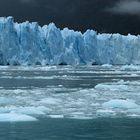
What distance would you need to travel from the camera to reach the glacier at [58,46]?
7825cm

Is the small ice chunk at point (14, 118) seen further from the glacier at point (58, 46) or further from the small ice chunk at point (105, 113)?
the glacier at point (58, 46)

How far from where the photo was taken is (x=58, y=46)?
277ft

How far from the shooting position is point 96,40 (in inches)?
3489

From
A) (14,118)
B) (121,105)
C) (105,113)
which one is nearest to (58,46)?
(121,105)

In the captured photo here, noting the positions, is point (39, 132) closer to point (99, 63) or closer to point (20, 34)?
point (20, 34)

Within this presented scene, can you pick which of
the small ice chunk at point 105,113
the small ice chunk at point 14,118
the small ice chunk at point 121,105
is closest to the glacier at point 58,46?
the small ice chunk at point 121,105

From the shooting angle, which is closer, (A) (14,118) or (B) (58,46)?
(A) (14,118)

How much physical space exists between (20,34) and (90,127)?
70.4m

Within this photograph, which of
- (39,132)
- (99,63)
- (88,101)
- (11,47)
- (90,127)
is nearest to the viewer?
(39,132)

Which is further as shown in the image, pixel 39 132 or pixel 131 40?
pixel 131 40

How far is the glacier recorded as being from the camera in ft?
257

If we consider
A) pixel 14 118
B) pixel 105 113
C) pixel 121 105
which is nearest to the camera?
pixel 14 118

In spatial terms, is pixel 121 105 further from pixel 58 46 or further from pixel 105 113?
pixel 58 46

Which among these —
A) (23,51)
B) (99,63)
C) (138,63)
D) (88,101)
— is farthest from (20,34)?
(88,101)
